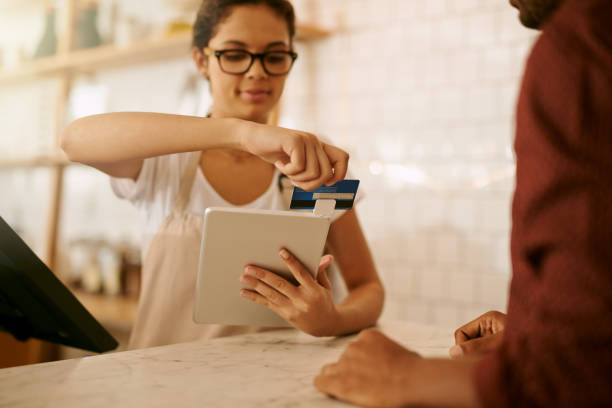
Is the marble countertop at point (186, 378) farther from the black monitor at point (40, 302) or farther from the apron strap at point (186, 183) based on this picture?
the apron strap at point (186, 183)

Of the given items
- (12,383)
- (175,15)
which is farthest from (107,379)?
(175,15)

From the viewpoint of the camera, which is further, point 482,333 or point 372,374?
point 482,333

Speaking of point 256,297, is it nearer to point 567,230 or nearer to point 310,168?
point 310,168

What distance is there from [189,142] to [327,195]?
1.00 ft

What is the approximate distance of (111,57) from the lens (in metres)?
3.00

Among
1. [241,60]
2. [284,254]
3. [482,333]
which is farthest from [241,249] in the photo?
[241,60]

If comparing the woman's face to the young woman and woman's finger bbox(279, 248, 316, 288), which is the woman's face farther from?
woman's finger bbox(279, 248, 316, 288)

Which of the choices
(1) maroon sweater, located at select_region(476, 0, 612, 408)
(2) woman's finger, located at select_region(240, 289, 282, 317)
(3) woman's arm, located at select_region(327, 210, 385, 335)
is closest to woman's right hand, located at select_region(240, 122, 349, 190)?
(2) woman's finger, located at select_region(240, 289, 282, 317)

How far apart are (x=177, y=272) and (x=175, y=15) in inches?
81.9

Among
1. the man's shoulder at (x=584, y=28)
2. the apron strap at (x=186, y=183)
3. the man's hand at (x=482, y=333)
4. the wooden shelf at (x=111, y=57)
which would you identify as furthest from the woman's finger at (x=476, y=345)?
the wooden shelf at (x=111, y=57)

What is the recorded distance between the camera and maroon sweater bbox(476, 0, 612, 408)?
1.64 feet

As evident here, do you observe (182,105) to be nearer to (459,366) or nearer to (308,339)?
(308,339)

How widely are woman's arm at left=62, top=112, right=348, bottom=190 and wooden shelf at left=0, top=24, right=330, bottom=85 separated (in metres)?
1.40

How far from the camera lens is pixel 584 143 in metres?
0.51
